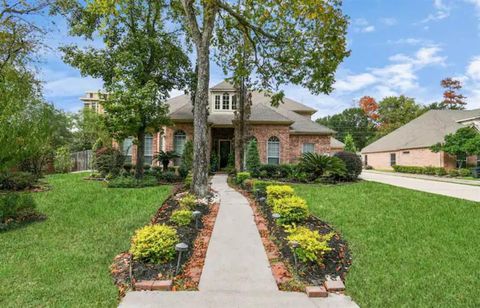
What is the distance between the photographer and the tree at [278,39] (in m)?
9.33

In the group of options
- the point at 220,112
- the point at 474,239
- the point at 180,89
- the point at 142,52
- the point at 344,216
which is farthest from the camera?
the point at 220,112

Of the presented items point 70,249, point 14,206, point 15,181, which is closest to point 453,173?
point 70,249

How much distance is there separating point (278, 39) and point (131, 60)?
261 inches

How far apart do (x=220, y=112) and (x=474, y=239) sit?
53.7ft

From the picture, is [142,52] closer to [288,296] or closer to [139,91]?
[139,91]

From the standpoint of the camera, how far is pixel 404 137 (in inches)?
1260

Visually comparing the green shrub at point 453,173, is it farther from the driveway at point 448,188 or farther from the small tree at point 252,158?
the small tree at point 252,158

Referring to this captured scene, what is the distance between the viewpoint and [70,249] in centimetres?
552

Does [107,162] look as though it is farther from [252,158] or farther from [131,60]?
[252,158]

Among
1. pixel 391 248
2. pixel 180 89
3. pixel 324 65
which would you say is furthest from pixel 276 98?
pixel 391 248

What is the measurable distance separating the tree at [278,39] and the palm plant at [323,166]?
3.56 m

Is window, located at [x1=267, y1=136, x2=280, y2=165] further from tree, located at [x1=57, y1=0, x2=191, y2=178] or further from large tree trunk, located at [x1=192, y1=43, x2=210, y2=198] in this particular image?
large tree trunk, located at [x1=192, y1=43, x2=210, y2=198]

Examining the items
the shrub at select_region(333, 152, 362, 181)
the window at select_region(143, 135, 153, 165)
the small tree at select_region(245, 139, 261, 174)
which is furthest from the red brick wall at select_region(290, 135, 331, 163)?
the window at select_region(143, 135, 153, 165)

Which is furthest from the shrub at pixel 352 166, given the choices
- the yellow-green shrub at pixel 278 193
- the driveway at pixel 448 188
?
the yellow-green shrub at pixel 278 193
